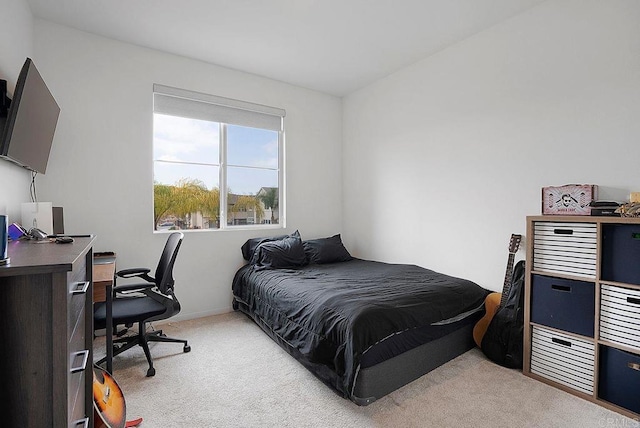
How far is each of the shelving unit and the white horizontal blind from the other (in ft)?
10.1

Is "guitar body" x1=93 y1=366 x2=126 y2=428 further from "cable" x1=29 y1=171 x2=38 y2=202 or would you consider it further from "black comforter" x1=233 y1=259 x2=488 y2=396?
"cable" x1=29 y1=171 x2=38 y2=202

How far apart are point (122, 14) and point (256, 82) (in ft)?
5.01

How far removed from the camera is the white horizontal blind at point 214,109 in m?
3.36

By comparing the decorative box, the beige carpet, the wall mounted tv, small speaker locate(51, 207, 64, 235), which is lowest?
the beige carpet

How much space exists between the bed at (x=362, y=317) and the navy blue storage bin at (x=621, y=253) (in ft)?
3.17

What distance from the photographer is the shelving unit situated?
6.33 feet

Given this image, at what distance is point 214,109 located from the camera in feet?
12.1

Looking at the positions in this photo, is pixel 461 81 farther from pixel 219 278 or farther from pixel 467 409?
pixel 219 278

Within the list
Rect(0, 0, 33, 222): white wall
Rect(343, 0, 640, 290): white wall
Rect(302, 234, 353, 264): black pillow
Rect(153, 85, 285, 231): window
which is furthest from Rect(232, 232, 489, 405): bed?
Rect(0, 0, 33, 222): white wall

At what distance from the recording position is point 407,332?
220 centimetres

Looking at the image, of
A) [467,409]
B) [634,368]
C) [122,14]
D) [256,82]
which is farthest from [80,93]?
[634,368]

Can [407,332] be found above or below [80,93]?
below

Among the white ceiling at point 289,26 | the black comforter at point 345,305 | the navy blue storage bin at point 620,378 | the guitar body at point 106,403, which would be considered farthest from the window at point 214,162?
the navy blue storage bin at point 620,378

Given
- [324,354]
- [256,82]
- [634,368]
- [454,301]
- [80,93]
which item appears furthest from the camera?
[256,82]
